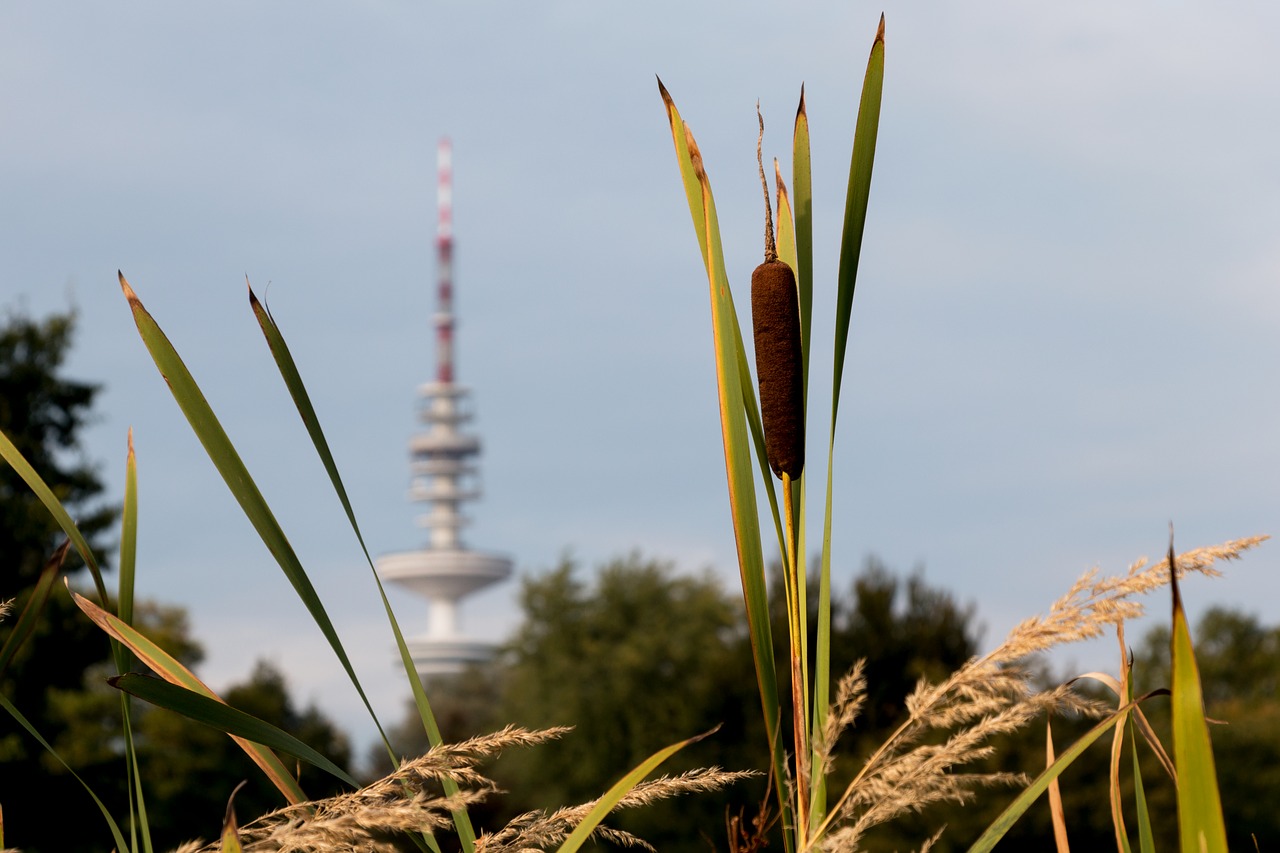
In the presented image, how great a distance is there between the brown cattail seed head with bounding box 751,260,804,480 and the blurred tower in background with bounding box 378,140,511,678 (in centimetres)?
10164

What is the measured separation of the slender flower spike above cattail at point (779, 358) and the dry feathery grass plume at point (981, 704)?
0.90ft

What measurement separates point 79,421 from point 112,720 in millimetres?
7582

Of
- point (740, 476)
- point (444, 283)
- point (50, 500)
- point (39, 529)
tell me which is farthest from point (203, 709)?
point (444, 283)

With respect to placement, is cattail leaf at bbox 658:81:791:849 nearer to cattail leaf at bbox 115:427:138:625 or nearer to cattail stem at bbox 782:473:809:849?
cattail stem at bbox 782:473:809:849

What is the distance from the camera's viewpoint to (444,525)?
108500 millimetres

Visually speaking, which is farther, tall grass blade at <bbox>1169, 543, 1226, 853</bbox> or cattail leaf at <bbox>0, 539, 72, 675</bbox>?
cattail leaf at <bbox>0, 539, 72, 675</bbox>

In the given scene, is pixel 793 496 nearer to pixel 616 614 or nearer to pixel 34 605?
pixel 34 605

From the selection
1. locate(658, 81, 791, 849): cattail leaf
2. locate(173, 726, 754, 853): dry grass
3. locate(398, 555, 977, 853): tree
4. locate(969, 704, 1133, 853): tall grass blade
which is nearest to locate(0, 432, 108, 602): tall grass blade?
locate(173, 726, 754, 853): dry grass

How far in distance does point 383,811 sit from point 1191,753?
0.59 meters

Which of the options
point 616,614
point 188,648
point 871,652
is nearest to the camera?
point 871,652

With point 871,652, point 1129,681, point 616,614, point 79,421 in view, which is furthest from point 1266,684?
point 1129,681

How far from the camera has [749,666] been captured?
28.6 metres

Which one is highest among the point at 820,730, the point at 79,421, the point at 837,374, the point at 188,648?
the point at 79,421

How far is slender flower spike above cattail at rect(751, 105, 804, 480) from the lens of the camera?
132 centimetres
